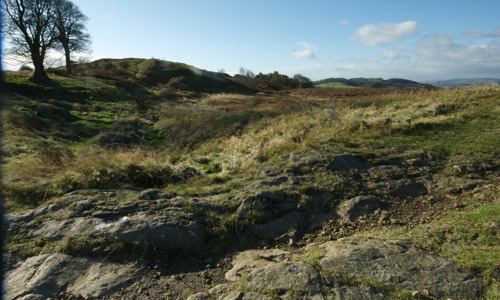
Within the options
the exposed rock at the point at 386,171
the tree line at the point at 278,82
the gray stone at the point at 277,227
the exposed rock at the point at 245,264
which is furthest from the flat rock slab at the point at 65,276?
the tree line at the point at 278,82

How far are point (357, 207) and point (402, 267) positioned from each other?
178 centimetres

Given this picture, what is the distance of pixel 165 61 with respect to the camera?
196 feet

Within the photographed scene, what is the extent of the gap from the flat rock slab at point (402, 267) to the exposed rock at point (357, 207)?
101 cm

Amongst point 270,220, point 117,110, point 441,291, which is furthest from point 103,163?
point 117,110

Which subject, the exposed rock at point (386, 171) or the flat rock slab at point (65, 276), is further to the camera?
the exposed rock at point (386, 171)

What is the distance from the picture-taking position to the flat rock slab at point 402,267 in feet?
9.41

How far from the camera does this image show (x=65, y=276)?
3.62 meters

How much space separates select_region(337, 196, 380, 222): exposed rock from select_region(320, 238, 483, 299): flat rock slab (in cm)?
101

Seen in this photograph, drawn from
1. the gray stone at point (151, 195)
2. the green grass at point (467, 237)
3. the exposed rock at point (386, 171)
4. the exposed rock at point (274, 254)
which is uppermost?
the exposed rock at point (386, 171)

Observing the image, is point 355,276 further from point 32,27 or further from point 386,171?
point 32,27

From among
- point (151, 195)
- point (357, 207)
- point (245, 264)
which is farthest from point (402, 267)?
point (151, 195)

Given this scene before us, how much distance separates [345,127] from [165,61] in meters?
57.8

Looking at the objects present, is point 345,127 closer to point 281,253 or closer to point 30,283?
point 281,253

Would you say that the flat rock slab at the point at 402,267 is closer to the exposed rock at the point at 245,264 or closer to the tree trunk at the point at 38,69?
the exposed rock at the point at 245,264
